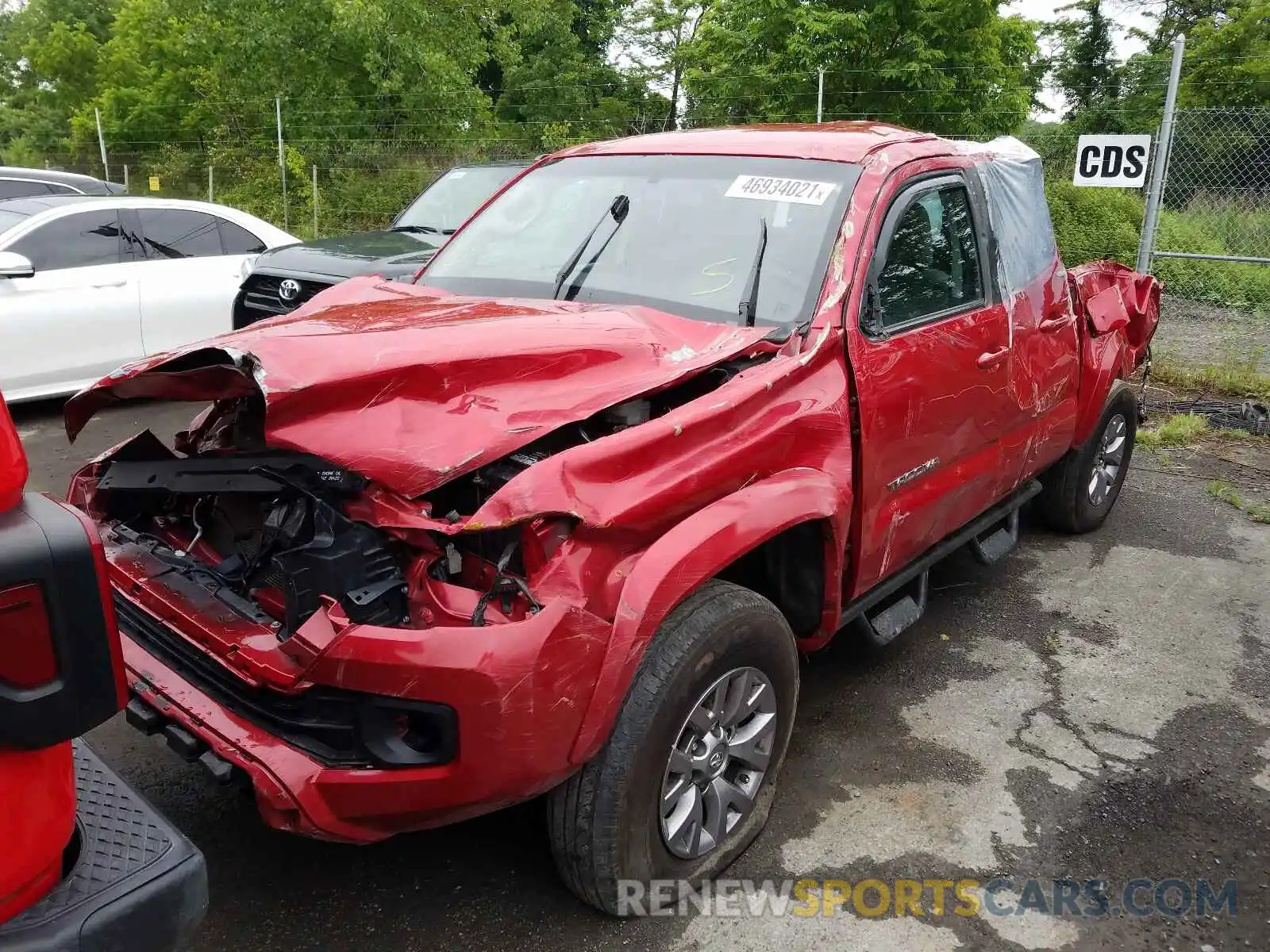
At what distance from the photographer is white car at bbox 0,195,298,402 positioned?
265 inches

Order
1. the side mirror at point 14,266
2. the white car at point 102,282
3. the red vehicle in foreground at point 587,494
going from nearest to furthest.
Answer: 1. the red vehicle in foreground at point 587,494
2. the side mirror at point 14,266
3. the white car at point 102,282

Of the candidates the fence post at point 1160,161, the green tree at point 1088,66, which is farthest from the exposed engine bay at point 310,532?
the green tree at point 1088,66

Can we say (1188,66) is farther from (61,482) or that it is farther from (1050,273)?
(61,482)

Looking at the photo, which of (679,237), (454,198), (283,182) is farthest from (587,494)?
(283,182)

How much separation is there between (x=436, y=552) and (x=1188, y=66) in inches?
1230

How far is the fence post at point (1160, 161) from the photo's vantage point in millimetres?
7384

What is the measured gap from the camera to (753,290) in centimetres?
317

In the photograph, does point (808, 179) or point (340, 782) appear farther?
point (808, 179)

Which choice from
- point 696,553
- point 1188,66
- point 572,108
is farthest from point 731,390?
point 1188,66

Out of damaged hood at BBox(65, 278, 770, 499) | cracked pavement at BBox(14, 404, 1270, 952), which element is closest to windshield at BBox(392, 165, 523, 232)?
cracked pavement at BBox(14, 404, 1270, 952)

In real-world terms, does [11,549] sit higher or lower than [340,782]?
higher

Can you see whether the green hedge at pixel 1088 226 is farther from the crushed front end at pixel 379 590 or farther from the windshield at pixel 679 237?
the crushed front end at pixel 379 590

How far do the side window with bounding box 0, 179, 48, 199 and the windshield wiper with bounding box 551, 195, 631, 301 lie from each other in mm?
9745

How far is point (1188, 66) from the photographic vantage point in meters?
26.9
